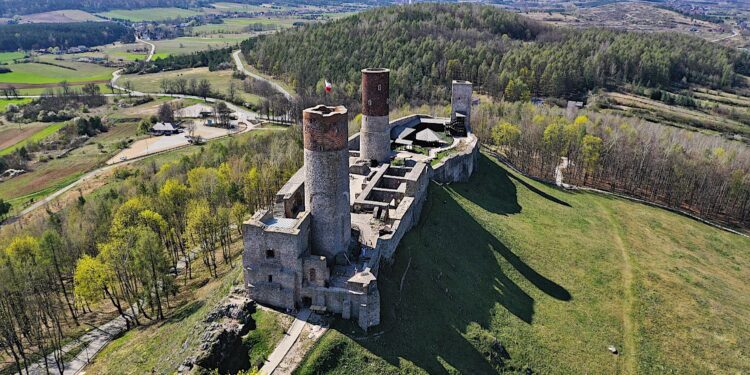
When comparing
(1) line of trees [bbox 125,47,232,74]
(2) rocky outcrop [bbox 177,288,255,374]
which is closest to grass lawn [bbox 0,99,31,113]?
(1) line of trees [bbox 125,47,232,74]

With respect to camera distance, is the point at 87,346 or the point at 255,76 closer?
the point at 87,346

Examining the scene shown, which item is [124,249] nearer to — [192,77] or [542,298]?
[542,298]

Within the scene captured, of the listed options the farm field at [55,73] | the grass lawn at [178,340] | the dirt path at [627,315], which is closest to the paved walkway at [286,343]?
the grass lawn at [178,340]

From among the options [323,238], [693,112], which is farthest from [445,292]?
[693,112]

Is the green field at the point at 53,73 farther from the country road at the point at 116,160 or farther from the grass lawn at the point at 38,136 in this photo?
the grass lawn at the point at 38,136

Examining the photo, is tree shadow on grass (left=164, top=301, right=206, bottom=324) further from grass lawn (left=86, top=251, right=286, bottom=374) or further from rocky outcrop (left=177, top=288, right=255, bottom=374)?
rocky outcrop (left=177, top=288, right=255, bottom=374)
